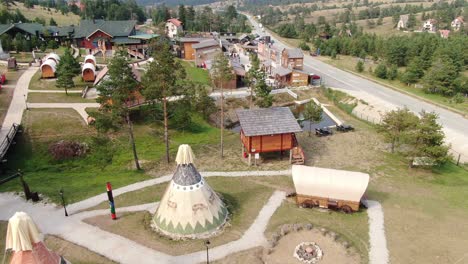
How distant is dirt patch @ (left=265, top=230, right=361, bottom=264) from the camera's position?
22.4 metres

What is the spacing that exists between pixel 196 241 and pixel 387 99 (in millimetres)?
49667

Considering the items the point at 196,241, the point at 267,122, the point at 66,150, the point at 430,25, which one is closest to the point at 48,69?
the point at 66,150

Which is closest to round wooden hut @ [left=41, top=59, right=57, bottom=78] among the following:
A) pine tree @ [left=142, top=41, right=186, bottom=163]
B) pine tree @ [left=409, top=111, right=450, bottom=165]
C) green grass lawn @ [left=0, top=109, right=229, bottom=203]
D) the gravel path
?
green grass lawn @ [left=0, top=109, right=229, bottom=203]

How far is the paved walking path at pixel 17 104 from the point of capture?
39487 millimetres

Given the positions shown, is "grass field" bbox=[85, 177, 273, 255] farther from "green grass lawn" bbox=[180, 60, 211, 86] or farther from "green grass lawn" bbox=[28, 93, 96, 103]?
"green grass lawn" bbox=[180, 60, 211, 86]

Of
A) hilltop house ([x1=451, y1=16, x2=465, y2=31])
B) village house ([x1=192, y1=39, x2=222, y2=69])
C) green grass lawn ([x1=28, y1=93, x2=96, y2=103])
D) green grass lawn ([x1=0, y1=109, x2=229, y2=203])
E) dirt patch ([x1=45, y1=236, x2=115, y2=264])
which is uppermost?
hilltop house ([x1=451, y1=16, x2=465, y2=31])

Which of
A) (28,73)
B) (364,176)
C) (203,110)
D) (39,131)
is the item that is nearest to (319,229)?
(364,176)

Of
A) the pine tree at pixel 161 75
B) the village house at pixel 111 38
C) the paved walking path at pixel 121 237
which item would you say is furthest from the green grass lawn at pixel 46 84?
the paved walking path at pixel 121 237

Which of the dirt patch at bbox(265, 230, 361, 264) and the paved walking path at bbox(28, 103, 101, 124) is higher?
the paved walking path at bbox(28, 103, 101, 124)

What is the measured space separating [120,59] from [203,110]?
62.9 ft

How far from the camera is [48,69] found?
58125 millimetres

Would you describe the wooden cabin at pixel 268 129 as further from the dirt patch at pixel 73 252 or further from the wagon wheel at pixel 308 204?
the dirt patch at pixel 73 252

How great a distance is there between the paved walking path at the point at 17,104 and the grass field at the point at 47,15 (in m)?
76.6

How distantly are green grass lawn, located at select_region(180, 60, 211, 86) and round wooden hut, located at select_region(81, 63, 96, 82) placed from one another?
16.5 meters
